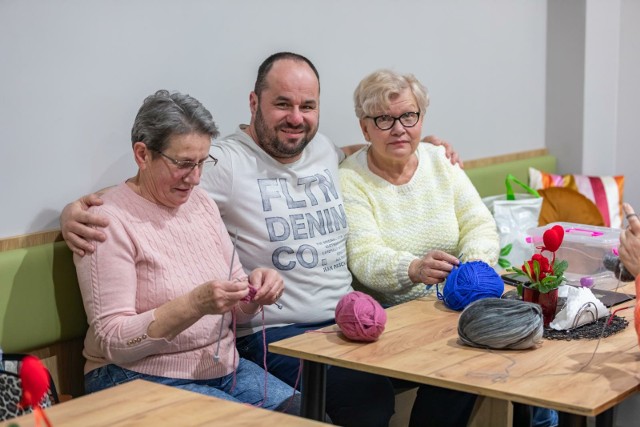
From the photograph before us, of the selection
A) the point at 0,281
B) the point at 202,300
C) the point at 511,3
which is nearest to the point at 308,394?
the point at 202,300

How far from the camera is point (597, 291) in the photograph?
286 cm

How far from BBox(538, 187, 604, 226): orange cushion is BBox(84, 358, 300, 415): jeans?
1.90 m

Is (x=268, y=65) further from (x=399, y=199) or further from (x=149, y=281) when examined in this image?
(x=149, y=281)

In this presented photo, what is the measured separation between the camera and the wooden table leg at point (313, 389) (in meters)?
2.41

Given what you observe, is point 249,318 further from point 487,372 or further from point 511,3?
point 511,3

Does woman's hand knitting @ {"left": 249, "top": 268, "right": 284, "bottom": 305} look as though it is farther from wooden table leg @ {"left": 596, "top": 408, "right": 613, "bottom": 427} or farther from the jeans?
wooden table leg @ {"left": 596, "top": 408, "right": 613, "bottom": 427}

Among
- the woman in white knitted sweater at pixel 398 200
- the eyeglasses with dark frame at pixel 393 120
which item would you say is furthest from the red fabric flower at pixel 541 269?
the eyeglasses with dark frame at pixel 393 120

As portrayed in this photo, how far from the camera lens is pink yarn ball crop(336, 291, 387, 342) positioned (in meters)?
2.36

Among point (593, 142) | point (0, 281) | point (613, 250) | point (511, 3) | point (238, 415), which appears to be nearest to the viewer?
point (238, 415)

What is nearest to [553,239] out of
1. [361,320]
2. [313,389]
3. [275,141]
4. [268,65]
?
[361,320]

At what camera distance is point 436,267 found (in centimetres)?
282

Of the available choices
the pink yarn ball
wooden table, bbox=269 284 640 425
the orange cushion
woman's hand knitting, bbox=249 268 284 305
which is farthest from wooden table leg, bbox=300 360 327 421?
the orange cushion

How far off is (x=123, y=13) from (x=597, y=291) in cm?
159

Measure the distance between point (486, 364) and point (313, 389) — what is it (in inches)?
18.2
